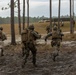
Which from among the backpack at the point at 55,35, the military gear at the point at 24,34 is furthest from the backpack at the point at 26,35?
the backpack at the point at 55,35

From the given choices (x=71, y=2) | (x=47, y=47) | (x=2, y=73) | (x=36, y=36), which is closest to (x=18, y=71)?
(x=2, y=73)

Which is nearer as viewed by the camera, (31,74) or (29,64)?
(31,74)

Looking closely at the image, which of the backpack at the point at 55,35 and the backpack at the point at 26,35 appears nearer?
the backpack at the point at 26,35

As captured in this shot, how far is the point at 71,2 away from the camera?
4556cm

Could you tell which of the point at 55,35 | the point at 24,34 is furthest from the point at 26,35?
the point at 55,35

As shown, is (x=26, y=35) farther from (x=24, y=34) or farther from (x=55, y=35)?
(x=55, y=35)

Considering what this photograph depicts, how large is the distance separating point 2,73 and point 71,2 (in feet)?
105

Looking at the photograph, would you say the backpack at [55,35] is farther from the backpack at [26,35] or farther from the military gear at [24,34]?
the military gear at [24,34]

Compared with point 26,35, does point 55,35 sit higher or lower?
lower

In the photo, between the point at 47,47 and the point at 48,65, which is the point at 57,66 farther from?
the point at 47,47

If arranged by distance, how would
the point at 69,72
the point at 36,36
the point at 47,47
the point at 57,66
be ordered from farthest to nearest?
the point at 47,47 < the point at 57,66 < the point at 36,36 < the point at 69,72

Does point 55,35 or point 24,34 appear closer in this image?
point 24,34

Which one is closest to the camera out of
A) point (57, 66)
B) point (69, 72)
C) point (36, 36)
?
point (69, 72)

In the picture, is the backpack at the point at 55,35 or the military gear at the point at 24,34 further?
the backpack at the point at 55,35
